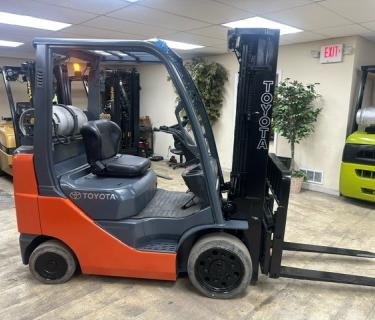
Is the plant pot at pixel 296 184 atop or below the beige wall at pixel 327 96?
below

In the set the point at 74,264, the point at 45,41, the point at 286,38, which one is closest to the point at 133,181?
the point at 74,264

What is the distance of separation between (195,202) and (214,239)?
16.0 inches

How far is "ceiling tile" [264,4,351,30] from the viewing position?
3.50m

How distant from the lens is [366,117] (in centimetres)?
461

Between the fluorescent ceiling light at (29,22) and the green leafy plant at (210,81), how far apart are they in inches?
106

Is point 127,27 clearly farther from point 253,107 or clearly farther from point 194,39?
point 253,107

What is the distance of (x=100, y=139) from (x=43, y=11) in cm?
229

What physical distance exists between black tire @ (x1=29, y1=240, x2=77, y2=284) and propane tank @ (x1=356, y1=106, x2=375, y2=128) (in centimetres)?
437

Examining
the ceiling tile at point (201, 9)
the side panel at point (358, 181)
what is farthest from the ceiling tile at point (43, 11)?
the side panel at point (358, 181)

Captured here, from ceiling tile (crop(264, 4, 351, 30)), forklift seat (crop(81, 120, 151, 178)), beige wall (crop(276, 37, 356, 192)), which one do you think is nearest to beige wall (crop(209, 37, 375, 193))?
beige wall (crop(276, 37, 356, 192))

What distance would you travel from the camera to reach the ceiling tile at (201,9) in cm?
332

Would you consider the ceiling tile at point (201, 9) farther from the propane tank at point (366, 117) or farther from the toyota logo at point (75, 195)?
the propane tank at point (366, 117)

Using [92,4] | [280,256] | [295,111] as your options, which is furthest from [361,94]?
[92,4]

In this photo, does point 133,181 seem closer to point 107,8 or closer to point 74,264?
point 74,264
